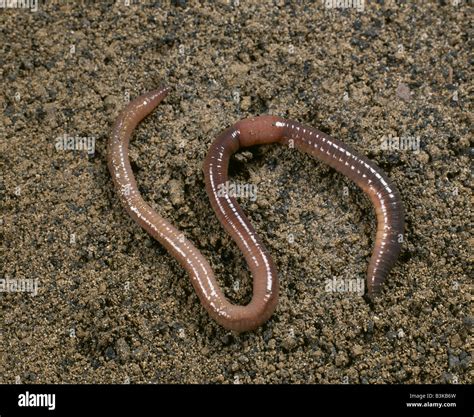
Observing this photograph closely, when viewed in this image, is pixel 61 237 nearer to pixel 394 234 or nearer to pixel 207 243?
pixel 207 243

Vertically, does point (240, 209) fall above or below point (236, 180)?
below

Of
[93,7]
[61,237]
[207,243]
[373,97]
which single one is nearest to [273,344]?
[207,243]

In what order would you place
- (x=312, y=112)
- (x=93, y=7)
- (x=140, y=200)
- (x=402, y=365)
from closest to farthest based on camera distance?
(x=402, y=365) → (x=140, y=200) → (x=312, y=112) → (x=93, y=7)

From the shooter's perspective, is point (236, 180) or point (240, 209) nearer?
point (240, 209)
